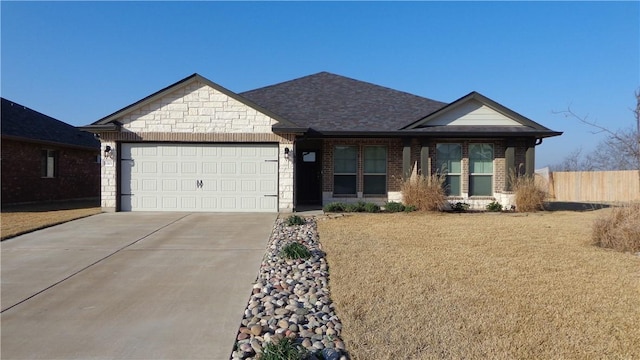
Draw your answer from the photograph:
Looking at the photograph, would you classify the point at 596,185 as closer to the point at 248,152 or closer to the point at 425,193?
the point at 425,193

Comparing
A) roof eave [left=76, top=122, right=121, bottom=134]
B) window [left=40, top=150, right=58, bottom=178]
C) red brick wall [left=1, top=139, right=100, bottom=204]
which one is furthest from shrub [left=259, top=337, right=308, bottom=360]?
window [left=40, top=150, right=58, bottom=178]

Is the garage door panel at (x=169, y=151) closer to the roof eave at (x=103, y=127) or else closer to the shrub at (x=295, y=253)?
the roof eave at (x=103, y=127)

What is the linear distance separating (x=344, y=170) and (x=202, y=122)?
211 inches

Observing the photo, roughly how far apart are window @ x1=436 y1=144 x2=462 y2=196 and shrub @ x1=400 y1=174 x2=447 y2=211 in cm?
127

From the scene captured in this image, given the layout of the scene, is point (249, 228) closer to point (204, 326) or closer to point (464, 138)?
point (204, 326)

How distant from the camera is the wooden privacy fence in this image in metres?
23.3

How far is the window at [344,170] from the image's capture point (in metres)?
16.1

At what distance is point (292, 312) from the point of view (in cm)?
490

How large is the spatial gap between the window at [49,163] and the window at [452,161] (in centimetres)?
1643

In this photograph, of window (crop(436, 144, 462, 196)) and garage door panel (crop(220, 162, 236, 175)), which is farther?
window (crop(436, 144, 462, 196))

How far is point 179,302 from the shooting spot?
5.28m

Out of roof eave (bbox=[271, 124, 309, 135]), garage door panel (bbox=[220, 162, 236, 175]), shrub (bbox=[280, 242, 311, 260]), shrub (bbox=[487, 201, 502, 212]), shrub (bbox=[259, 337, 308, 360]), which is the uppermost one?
roof eave (bbox=[271, 124, 309, 135])

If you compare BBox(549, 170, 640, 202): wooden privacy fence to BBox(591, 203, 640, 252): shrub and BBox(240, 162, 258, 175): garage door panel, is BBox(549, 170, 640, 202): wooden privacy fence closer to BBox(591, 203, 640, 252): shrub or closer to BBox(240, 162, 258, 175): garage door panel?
BBox(591, 203, 640, 252): shrub

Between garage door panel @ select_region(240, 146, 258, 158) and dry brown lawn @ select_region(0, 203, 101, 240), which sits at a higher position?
garage door panel @ select_region(240, 146, 258, 158)
